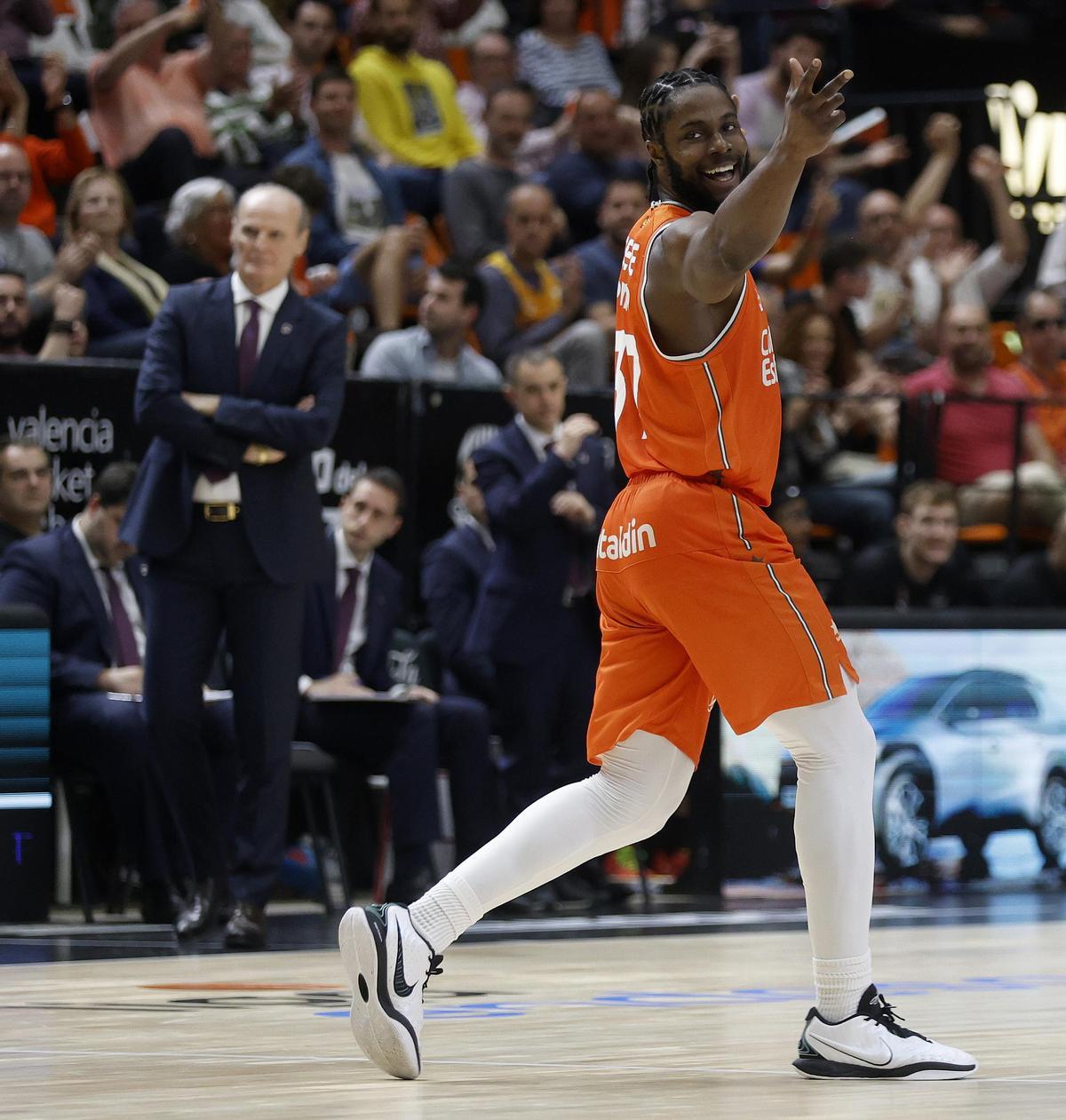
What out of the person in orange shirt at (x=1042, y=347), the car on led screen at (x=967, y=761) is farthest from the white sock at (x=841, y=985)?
→ the person in orange shirt at (x=1042, y=347)

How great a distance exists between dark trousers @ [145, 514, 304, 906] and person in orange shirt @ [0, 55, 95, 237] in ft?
13.6

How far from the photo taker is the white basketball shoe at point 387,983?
3727 millimetres

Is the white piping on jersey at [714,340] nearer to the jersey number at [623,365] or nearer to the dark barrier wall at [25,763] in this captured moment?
the jersey number at [623,365]

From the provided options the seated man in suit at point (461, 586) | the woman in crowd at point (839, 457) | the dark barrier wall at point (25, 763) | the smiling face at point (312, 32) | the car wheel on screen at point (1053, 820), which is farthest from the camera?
the smiling face at point (312, 32)

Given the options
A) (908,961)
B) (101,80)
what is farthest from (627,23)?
(908,961)

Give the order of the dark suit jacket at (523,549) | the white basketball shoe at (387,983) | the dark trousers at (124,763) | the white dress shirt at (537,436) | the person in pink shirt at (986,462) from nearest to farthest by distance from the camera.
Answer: the white basketball shoe at (387,983), the dark trousers at (124,763), the dark suit jacket at (523,549), the white dress shirt at (537,436), the person in pink shirt at (986,462)

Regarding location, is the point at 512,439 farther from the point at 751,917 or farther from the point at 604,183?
the point at 604,183

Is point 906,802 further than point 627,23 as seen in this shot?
No

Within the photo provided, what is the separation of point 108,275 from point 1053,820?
4775 mm

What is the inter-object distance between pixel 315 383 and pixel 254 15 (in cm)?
644

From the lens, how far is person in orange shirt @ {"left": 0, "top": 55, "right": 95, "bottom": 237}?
10148 millimetres

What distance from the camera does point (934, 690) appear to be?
29.9ft

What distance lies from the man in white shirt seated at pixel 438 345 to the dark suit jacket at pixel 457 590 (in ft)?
2.97

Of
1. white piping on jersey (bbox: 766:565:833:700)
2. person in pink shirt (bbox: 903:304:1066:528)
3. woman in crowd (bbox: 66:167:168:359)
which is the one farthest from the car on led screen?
white piping on jersey (bbox: 766:565:833:700)
